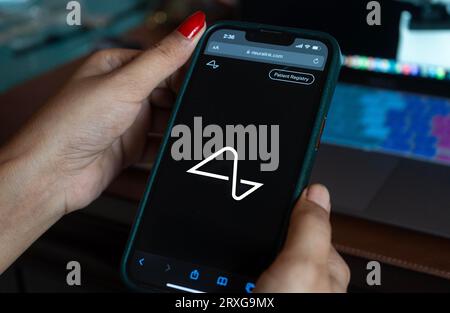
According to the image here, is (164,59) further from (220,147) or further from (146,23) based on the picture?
(146,23)

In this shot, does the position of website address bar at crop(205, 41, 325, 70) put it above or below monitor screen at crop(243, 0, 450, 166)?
above

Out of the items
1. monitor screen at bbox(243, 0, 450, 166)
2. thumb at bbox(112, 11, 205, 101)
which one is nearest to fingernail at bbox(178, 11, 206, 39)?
thumb at bbox(112, 11, 205, 101)

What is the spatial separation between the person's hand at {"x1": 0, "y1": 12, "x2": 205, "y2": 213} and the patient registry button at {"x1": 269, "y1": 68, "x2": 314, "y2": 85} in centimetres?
9

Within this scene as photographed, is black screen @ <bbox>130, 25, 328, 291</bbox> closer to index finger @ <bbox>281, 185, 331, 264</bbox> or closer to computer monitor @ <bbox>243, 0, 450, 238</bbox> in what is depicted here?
index finger @ <bbox>281, 185, 331, 264</bbox>

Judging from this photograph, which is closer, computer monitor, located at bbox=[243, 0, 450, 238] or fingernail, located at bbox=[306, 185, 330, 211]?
fingernail, located at bbox=[306, 185, 330, 211]

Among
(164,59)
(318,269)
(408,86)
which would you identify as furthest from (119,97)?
(408,86)

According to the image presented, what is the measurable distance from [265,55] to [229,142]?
0.32ft

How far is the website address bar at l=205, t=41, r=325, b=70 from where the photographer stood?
0.53 m

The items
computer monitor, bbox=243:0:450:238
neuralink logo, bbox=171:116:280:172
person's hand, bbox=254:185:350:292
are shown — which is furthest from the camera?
computer monitor, bbox=243:0:450:238

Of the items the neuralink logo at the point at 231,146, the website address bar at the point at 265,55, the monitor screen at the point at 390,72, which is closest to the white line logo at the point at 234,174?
the neuralink logo at the point at 231,146

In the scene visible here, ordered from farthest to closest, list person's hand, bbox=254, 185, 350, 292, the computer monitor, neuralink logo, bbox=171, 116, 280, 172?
the computer monitor
neuralink logo, bbox=171, 116, 280, 172
person's hand, bbox=254, 185, 350, 292

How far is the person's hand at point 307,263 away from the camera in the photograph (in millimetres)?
398

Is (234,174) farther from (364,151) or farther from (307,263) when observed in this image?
(364,151)
